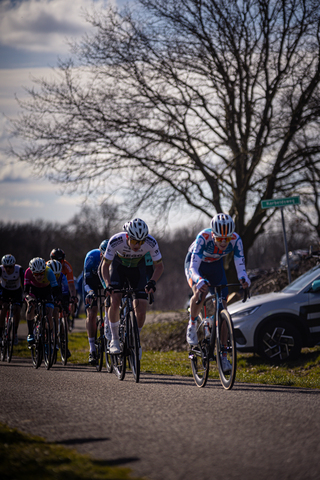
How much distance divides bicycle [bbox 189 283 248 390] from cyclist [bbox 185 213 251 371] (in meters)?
0.07

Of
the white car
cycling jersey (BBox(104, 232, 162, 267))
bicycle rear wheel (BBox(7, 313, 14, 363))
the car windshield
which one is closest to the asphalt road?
cycling jersey (BBox(104, 232, 162, 267))

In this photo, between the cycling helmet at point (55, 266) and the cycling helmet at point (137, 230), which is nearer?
the cycling helmet at point (137, 230)

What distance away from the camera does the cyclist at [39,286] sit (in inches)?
425

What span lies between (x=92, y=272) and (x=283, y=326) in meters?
3.42

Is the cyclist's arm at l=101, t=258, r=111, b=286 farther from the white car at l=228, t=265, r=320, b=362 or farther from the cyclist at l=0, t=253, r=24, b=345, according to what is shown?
the cyclist at l=0, t=253, r=24, b=345

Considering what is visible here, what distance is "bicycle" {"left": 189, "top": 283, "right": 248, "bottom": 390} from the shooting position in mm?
6797

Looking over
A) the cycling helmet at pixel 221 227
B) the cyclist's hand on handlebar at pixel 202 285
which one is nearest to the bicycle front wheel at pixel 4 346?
the cyclist's hand on handlebar at pixel 202 285

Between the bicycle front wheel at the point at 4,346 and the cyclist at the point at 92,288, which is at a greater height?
the cyclist at the point at 92,288

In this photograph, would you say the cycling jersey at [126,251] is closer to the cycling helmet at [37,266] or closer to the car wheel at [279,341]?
the cycling helmet at [37,266]

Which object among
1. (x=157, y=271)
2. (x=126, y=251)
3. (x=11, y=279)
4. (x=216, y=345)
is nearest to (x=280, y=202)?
(x=157, y=271)

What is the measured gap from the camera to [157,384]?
7750mm

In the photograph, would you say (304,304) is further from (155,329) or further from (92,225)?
(92,225)

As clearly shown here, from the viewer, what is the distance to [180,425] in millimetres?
4863

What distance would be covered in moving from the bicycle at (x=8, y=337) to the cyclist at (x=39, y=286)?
1.41 meters
